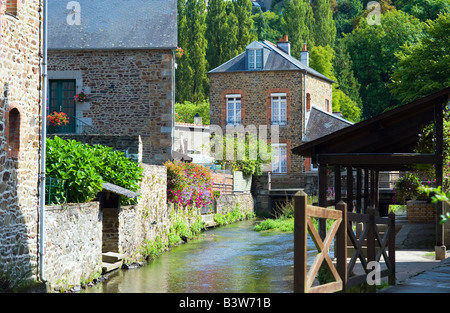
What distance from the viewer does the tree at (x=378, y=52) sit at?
4484 centimetres

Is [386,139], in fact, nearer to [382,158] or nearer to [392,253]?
[382,158]

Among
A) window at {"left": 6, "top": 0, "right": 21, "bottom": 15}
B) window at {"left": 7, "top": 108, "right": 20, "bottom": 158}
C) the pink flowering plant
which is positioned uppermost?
window at {"left": 6, "top": 0, "right": 21, "bottom": 15}

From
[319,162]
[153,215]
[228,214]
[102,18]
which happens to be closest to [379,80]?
[228,214]

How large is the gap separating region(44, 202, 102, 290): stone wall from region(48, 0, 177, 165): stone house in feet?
23.0

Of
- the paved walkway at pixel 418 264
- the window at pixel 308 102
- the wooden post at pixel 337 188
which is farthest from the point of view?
the window at pixel 308 102

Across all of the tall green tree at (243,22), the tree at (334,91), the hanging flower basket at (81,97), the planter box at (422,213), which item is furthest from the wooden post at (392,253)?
the tall green tree at (243,22)

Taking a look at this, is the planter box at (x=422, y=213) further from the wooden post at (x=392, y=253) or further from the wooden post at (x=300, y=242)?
the wooden post at (x=300, y=242)

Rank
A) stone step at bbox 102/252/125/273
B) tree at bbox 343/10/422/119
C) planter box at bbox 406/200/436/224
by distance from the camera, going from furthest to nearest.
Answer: tree at bbox 343/10/422/119, planter box at bbox 406/200/436/224, stone step at bbox 102/252/125/273

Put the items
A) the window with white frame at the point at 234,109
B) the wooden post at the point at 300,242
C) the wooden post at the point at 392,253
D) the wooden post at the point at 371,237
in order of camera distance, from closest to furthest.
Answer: the wooden post at the point at 300,242
the wooden post at the point at 371,237
the wooden post at the point at 392,253
the window with white frame at the point at 234,109

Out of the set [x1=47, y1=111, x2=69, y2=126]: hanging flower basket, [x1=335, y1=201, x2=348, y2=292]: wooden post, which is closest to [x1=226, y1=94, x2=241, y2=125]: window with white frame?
[x1=47, y1=111, x2=69, y2=126]: hanging flower basket

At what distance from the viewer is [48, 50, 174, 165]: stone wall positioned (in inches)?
821

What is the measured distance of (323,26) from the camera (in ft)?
172

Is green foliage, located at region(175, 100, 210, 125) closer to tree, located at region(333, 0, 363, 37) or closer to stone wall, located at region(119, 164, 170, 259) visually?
tree, located at region(333, 0, 363, 37)

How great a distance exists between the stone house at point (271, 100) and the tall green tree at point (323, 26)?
1857 cm
